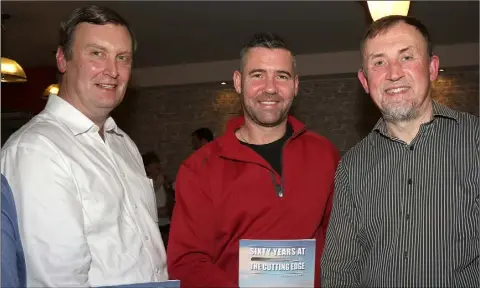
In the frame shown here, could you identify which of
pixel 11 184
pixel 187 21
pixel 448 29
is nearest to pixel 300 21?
pixel 187 21

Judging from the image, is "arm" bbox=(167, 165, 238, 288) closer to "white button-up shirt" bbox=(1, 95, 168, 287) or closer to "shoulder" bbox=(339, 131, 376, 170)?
"white button-up shirt" bbox=(1, 95, 168, 287)

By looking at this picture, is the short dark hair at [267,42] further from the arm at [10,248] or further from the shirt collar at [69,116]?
the arm at [10,248]

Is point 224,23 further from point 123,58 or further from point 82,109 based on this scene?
point 82,109

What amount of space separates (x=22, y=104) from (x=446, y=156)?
791 cm

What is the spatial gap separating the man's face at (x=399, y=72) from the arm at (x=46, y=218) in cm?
112

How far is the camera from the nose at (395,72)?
5.98 feet

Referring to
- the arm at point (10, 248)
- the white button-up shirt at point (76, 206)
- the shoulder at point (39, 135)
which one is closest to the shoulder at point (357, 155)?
the white button-up shirt at point (76, 206)

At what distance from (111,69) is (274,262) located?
0.92 meters

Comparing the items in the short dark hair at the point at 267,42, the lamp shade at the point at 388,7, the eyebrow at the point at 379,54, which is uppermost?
the lamp shade at the point at 388,7

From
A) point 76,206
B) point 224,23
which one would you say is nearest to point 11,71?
point 224,23

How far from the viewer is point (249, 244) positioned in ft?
5.99

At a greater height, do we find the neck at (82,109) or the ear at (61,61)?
the ear at (61,61)

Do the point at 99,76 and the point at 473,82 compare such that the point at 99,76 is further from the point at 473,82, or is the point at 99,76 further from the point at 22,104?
the point at 22,104

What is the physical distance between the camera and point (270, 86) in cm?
219
